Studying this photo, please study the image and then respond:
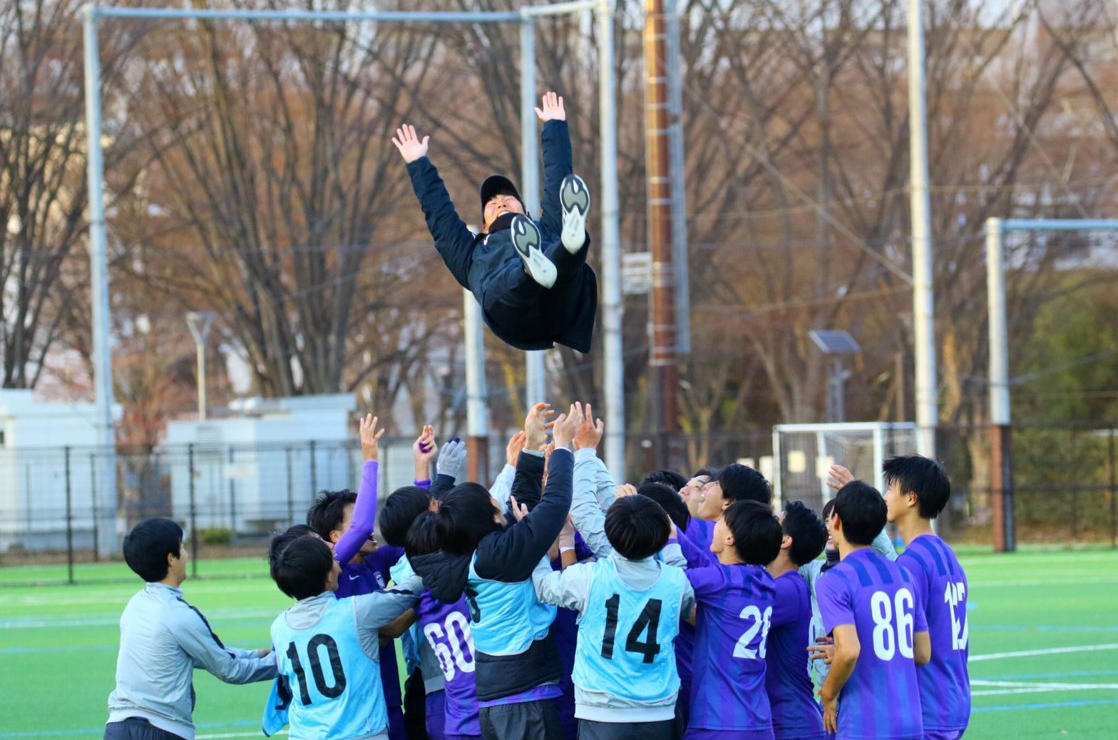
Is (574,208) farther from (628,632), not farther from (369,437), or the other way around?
(628,632)

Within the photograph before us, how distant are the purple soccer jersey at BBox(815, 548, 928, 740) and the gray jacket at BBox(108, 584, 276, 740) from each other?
2489mm

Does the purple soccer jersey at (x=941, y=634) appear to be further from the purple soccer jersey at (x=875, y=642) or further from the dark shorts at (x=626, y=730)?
the dark shorts at (x=626, y=730)

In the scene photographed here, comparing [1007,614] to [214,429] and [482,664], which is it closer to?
[482,664]

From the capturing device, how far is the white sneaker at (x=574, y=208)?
678 cm

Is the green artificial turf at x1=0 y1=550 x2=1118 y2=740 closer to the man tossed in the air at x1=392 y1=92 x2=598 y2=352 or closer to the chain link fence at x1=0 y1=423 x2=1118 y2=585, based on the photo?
the chain link fence at x1=0 y1=423 x2=1118 y2=585

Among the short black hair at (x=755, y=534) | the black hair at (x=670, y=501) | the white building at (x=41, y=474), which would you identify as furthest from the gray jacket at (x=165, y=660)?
the white building at (x=41, y=474)

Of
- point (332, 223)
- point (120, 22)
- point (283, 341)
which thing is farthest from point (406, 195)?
point (120, 22)

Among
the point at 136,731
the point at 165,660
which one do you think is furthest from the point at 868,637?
the point at 136,731

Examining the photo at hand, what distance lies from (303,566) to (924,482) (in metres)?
2.63

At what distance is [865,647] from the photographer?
6.14 m

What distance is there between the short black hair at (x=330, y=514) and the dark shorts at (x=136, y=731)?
115 centimetres

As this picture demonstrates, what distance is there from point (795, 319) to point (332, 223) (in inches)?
459

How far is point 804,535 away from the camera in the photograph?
22.6ft

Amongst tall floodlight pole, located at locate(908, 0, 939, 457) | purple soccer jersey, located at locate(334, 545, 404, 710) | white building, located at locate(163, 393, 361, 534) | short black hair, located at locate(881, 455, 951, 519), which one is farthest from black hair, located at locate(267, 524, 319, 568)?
white building, located at locate(163, 393, 361, 534)
